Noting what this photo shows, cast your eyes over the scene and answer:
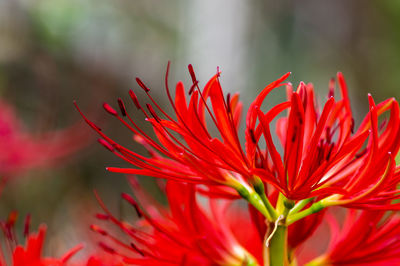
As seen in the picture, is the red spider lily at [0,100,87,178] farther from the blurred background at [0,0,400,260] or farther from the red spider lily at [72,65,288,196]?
the red spider lily at [72,65,288,196]

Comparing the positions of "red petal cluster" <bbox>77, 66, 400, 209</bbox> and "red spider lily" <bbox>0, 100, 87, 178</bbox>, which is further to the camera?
"red spider lily" <bbox>0, 100, 87, 178</bbox>

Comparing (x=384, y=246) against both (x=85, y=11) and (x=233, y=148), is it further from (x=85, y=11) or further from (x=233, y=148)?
(x=85, y=11)

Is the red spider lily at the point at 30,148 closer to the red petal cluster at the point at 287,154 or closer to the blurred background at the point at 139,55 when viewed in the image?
the blurred background at the point at 139,55

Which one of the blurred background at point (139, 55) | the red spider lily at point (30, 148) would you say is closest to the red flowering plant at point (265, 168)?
the blurred background at point (139, 55)

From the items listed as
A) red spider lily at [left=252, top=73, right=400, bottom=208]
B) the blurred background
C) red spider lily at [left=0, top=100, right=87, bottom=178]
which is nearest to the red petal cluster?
red spider lily at [left=252, top=73, right=400, bottom=208]

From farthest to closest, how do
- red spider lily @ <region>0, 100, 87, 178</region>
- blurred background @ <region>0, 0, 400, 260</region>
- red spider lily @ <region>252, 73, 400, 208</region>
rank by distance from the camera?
blurred background @ <region>0, 0, 400, 260</region> < red spider lily @ <region>0, 100, 87, 178</region> < red spider lily @ <region>252, 73, 400, 208</region>

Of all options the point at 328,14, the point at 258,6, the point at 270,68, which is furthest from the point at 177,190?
the point at 328,14
